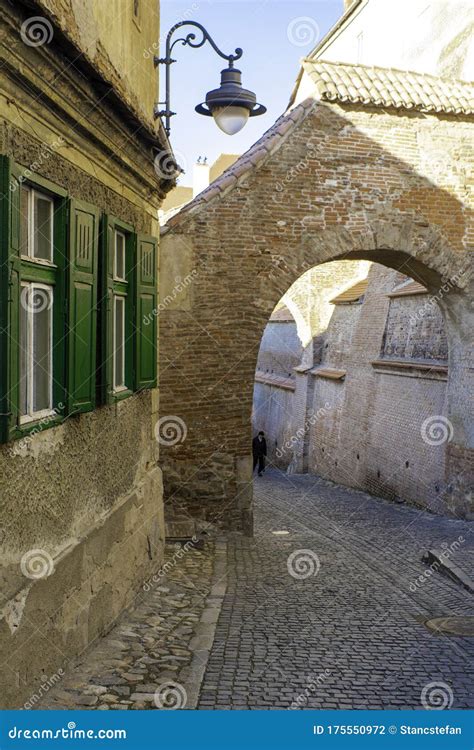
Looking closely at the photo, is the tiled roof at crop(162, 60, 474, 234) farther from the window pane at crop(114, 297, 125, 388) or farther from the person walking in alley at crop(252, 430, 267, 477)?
the person walking in alley at crop(252, 430, 267, 477)

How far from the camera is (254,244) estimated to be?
12789mm

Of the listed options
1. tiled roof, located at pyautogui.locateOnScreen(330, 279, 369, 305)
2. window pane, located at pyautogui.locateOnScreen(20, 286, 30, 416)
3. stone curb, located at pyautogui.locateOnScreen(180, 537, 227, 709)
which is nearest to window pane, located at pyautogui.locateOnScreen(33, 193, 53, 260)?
window pane, located at pyautogui.locateOnScreen(20, 286, 30, 416)

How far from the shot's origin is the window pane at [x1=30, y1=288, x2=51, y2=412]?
5398 mm

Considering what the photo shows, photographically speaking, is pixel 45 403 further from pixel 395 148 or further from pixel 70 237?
pixel 395 148

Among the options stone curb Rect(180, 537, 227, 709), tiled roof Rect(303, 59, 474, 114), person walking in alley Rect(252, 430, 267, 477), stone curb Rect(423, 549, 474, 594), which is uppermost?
tiled roof Rect(303, 59, 474, 114)

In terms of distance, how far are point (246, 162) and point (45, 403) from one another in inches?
313

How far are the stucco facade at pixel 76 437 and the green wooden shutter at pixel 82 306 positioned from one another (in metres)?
0.16

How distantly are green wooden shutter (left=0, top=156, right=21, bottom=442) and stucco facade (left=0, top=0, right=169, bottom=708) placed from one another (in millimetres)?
141

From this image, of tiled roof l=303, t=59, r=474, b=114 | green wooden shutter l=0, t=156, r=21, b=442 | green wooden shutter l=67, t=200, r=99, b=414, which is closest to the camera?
green wooden shutter l=0, t=156, r=21, b=442

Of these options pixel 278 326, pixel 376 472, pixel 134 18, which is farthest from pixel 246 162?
pixel 278 326

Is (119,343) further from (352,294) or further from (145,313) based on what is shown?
(352,294)

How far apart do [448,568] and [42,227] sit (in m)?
7.09

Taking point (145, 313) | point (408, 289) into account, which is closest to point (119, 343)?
point (145, 313)

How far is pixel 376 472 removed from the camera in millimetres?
18922
